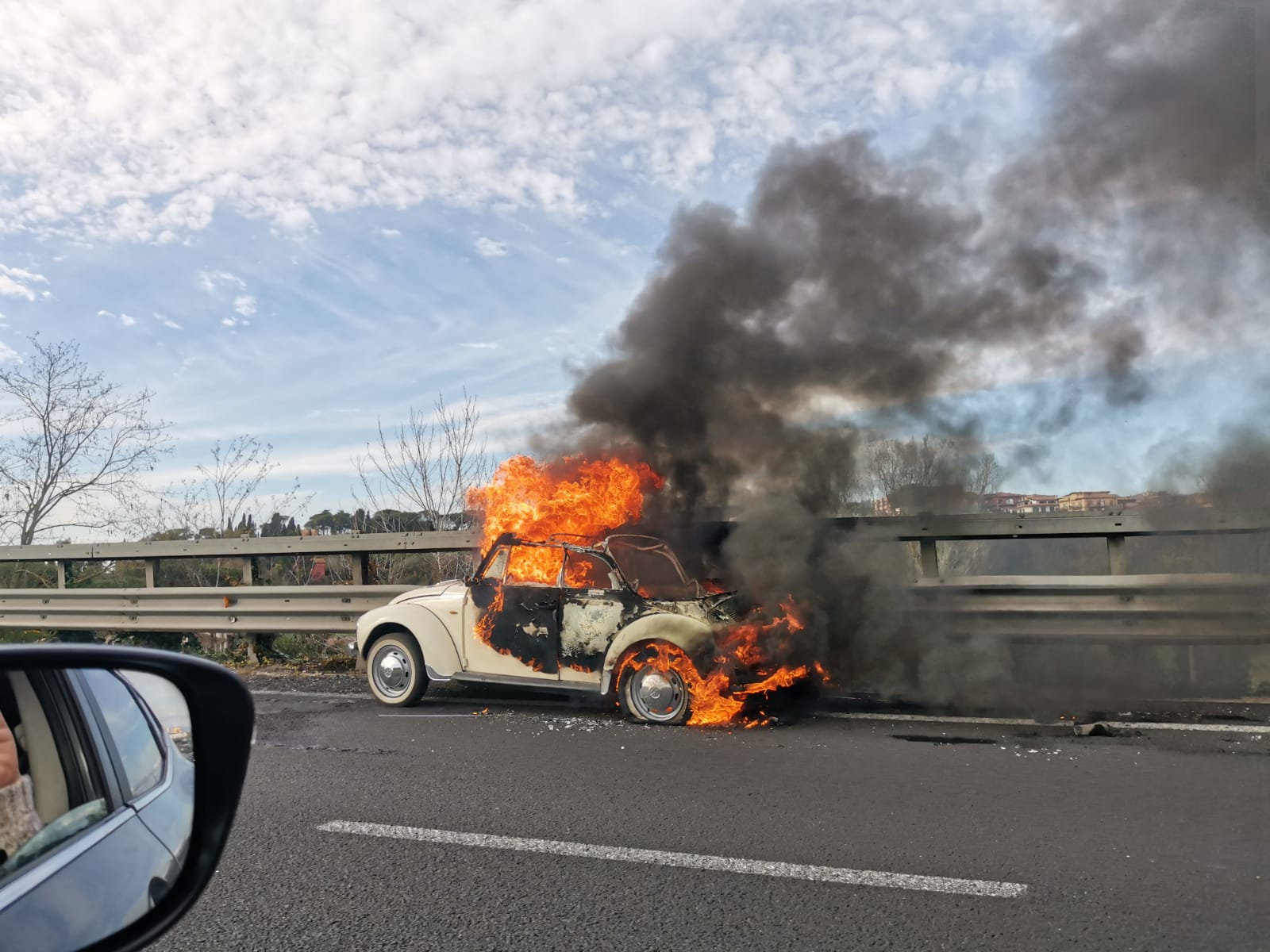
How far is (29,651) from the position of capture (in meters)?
1.56

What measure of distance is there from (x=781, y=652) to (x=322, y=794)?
132 inches

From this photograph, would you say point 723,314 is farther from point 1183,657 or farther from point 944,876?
point 944,876

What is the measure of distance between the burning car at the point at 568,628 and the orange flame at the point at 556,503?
0.02 metres

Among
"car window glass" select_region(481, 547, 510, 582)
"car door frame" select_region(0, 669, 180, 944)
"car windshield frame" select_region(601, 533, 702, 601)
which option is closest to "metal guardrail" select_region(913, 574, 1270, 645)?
"car windshield frame" select_region(601, 533, 702, 601)

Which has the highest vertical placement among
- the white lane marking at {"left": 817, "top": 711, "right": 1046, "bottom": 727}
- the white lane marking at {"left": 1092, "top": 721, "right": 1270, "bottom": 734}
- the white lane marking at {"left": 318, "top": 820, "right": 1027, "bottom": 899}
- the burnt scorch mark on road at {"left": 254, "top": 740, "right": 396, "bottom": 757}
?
the white lane marking at {"left": 1092, "top": 721, "right": 1270, "bottom": 734}

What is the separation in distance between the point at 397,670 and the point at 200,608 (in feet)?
11.5

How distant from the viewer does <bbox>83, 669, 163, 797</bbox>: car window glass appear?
1750mm

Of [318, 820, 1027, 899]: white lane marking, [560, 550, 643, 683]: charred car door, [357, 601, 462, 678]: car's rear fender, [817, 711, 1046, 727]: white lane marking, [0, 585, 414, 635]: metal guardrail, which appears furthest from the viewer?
[0, 585, 414, 635]: metal guardrail

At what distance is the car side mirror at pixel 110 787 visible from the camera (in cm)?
140

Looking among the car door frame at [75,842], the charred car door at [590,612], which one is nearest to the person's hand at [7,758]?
the car door frame at [75,842]

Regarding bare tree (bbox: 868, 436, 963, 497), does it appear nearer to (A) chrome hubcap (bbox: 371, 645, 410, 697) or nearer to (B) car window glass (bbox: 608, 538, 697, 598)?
(B) car window glass (bbox: 608, 538, 697, 598)

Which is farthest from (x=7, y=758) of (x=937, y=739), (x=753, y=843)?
(x=937, y=739)

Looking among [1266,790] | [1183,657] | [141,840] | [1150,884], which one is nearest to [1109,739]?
[1266,790]

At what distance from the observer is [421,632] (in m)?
7.68
